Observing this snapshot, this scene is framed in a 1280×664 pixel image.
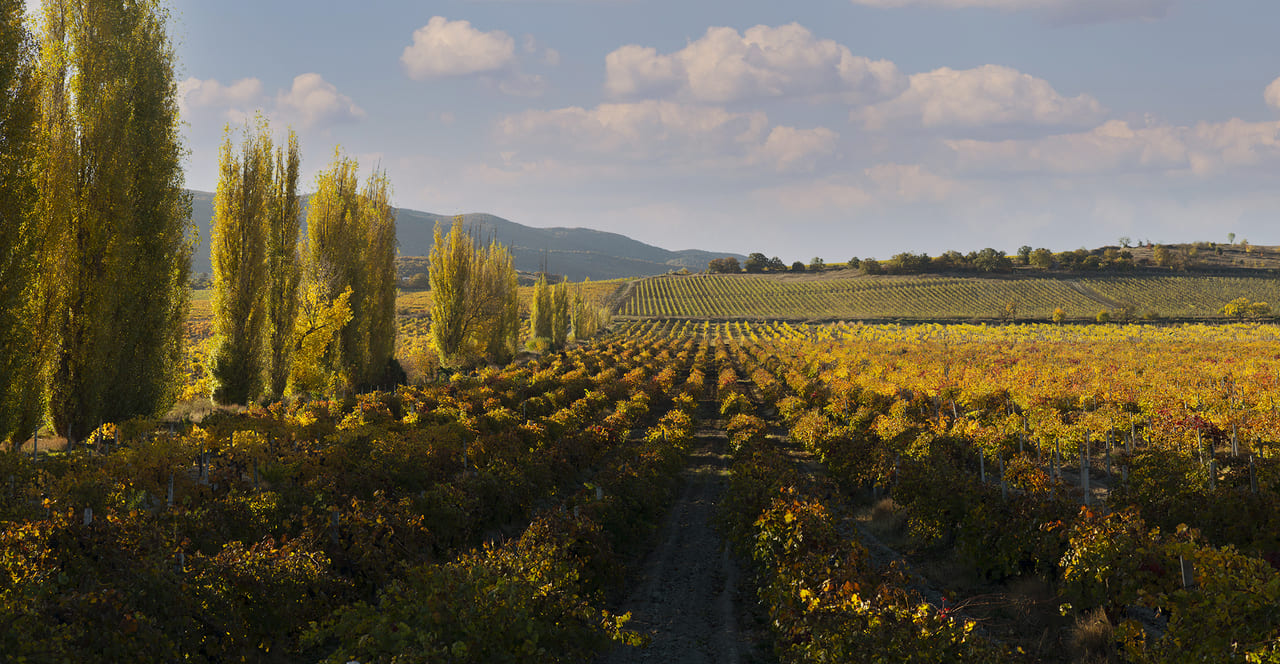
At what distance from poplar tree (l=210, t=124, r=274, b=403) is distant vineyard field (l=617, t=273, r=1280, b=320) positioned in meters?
96.6

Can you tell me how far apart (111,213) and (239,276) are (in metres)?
6.13

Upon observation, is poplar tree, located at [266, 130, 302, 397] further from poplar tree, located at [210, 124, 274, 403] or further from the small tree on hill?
the small tree on hill

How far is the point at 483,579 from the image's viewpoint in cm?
665

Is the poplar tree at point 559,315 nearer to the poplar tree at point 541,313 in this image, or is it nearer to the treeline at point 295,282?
the poplar tree at point 541,313

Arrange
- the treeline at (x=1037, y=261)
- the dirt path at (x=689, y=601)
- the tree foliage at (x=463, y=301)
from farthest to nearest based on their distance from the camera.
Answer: the treeline at (x=1037, y=261) < the tree foliage at (x=463, y=301) < the dirt path at (x=689, y=601)

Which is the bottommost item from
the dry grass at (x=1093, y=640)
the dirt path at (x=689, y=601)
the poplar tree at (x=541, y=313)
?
the dirt path at (x=689, y=601)

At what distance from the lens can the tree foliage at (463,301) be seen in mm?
40531

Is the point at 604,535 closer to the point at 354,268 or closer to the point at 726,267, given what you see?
the point at 354,268

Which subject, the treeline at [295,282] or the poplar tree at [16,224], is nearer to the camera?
the poplar tree at [16,224]

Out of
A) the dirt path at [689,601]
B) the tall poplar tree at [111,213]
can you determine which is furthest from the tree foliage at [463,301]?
the dirt path at [689,601]

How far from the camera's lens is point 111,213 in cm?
1728

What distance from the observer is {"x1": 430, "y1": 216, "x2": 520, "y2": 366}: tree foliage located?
40531mm

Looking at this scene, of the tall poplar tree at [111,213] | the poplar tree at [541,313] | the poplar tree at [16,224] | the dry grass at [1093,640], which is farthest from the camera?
the poplar tree at [541,313]

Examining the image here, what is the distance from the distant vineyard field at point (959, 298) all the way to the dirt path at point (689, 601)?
100m
